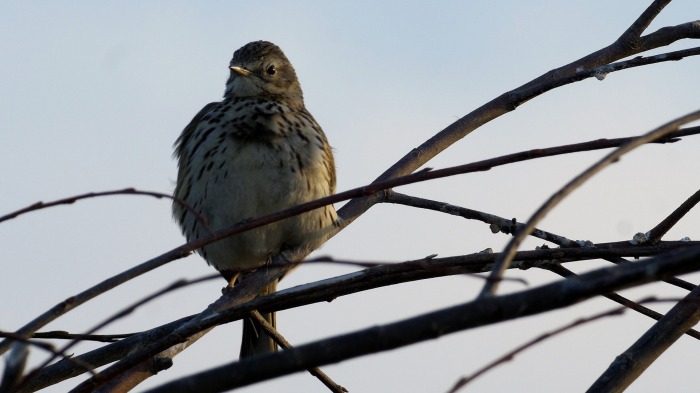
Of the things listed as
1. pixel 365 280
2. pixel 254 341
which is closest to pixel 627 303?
pixel 365 280

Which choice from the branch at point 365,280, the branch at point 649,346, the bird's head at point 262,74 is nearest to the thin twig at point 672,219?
the branch at point 365,280

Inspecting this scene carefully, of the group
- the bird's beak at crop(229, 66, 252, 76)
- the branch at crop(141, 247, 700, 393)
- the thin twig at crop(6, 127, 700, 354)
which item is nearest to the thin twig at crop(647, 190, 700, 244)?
the thin twig at crop(6, 127, 700, 354)

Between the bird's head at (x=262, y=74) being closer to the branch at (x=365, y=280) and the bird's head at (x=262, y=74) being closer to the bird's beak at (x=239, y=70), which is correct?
the bird's beak at (x=239, y=70)

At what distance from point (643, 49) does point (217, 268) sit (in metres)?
3.15

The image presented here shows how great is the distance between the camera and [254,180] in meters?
6.50

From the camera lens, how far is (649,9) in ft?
16.5

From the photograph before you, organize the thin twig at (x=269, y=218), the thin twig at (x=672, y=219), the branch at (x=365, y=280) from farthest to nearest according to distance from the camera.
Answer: the thin twig at (x=672, y=219)
the branch at (x=365, y=280)
the thin twig at (x=269, y=218)

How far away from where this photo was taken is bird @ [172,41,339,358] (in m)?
6.51

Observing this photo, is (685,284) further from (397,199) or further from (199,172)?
(199,172)

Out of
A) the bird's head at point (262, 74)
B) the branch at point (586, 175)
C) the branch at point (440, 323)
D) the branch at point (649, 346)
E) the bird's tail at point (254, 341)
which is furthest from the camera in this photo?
the bird's head at point (262, 74)

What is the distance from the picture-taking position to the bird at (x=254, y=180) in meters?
6.51

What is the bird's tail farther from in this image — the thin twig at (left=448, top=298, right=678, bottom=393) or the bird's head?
the thin twig at (left=448, top=298, right=678, bottom=393)

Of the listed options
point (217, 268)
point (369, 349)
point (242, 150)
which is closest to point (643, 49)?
point (242, 150)

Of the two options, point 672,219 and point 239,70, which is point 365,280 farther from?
point 239,70
